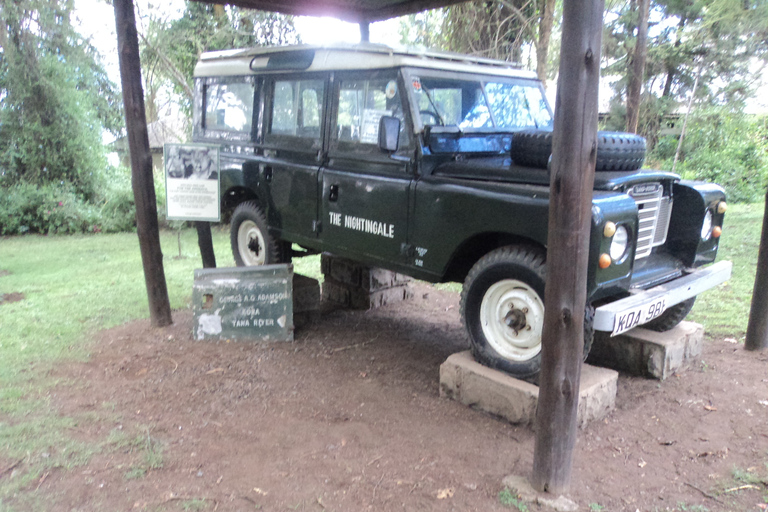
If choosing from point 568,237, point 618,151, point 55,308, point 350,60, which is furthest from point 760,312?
point 55,308

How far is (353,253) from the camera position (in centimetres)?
470

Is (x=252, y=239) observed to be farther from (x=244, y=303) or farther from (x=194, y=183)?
(x=244, y=303)

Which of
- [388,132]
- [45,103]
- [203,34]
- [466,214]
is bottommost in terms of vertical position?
[466,214]

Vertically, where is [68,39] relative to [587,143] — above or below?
above

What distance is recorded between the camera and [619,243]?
3312 mm

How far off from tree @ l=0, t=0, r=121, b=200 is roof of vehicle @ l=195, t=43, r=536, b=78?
329 inches

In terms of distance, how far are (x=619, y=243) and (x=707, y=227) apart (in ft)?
4.43

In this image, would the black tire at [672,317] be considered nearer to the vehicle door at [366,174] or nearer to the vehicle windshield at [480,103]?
the vehicle windshield at [480,103]

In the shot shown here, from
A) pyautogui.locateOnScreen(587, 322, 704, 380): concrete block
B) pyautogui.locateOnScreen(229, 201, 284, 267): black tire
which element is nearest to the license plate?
pyautogui.locateOnScreen(587, 322, 704, 380): concrete block

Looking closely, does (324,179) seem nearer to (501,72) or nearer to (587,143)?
(501,72)

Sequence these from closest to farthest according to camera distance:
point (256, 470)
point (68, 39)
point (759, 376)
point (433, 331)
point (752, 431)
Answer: point (256, 470)
point (752, 431)
point (759, 376)
point (433, 331)
point (68, 39)

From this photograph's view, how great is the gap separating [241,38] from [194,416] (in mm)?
9888

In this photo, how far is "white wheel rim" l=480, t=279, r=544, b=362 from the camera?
3.51 metres

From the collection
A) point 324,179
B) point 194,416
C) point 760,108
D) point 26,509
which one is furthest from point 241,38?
point 760,108
